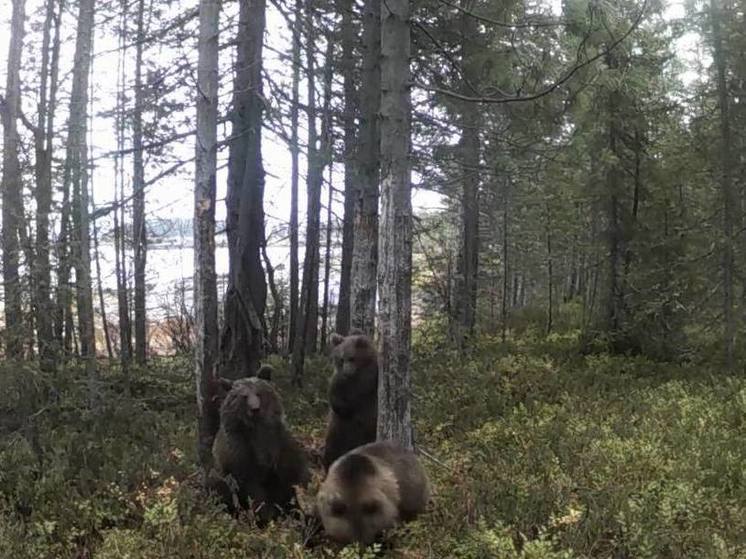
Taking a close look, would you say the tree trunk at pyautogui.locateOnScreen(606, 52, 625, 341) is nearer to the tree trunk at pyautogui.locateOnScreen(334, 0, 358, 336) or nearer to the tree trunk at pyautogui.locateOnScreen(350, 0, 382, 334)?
the tree trunk at pyautogui.locateOnScreen(334, 0, 358, 336)

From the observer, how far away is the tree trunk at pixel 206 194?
8336mm

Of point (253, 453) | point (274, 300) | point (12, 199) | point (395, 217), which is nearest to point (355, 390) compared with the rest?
point (253, 453)

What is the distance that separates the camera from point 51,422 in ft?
39.8

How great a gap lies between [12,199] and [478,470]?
9217 millimetres

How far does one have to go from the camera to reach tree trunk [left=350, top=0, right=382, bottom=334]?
38.5 ft

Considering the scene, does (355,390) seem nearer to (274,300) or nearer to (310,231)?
(274,300)

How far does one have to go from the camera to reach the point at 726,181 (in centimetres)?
1451

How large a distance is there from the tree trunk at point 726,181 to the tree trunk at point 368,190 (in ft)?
22.9

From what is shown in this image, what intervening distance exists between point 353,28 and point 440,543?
1052cm

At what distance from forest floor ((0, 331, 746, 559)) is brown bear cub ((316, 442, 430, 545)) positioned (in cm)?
24

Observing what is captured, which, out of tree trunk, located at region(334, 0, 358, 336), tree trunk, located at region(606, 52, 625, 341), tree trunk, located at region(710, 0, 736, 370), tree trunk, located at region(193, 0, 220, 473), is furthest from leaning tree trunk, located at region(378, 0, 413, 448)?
tree trunk, located at region(606, 52, 625, 341)

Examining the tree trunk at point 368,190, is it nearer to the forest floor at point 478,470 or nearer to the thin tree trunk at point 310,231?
the thin tree trunk at point 310,231

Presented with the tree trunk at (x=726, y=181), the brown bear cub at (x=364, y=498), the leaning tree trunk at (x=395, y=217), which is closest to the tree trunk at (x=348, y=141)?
the leaning tree trunk at (x=395, y=217)

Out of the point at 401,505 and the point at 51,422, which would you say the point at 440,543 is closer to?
the point at 401,505
